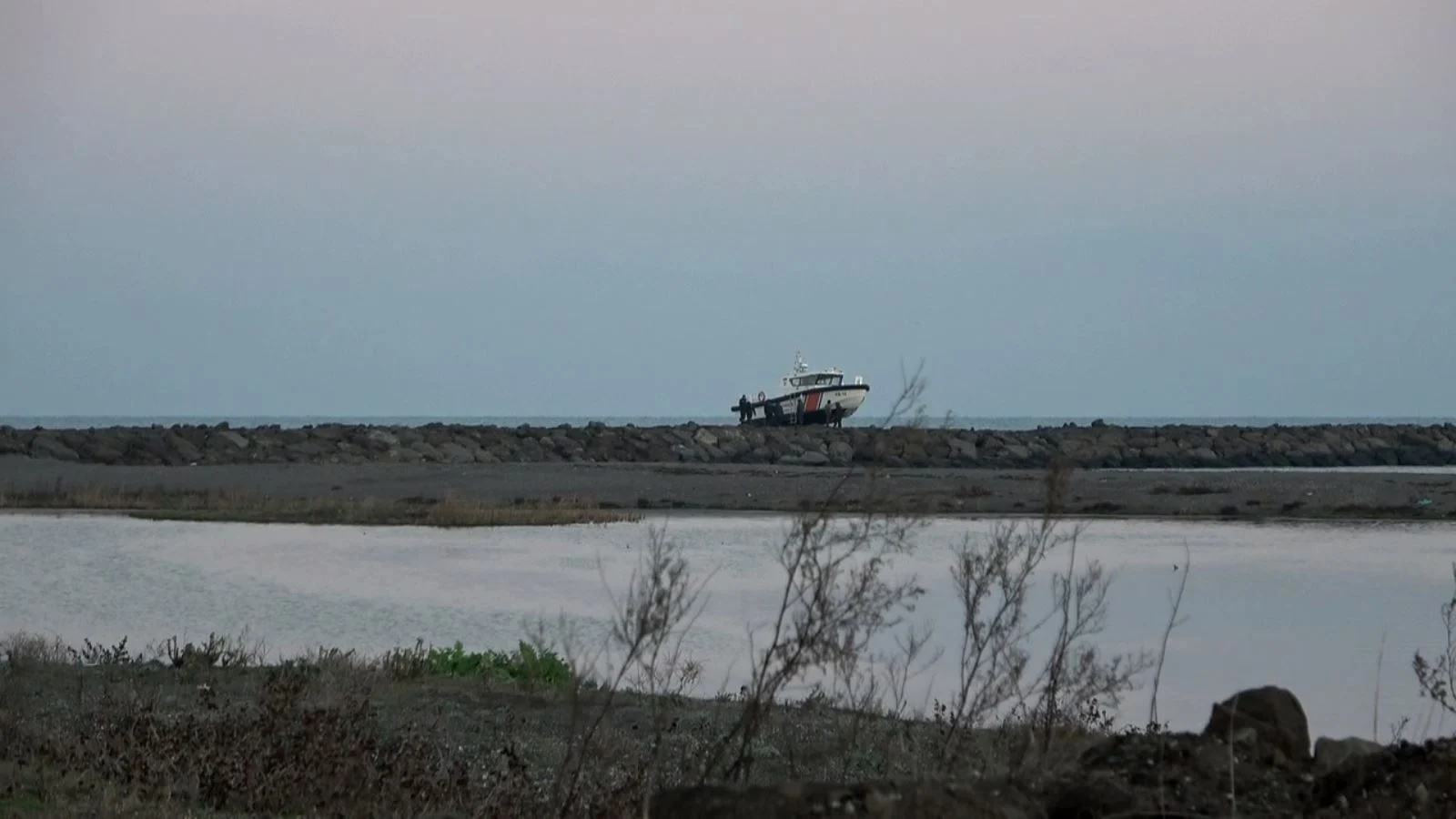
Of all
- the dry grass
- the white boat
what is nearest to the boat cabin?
the white boat

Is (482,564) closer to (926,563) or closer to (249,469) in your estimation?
(926,563)

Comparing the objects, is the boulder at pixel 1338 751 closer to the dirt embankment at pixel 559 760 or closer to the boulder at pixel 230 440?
the dirt embankment at pixel 559 760

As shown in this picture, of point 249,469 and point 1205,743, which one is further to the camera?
point 249,469

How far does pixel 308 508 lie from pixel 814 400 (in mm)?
45167

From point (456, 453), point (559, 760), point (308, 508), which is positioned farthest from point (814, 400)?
point (559, 760)

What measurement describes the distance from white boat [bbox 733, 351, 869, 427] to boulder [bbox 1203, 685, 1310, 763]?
70.5m

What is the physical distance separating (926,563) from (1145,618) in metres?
5.91

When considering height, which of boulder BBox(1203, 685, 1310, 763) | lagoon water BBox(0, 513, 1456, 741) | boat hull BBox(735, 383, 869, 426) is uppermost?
boat hull BBox(735, 383, 869, 426)

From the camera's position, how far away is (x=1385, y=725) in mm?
10438

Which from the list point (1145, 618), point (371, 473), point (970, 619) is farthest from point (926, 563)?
point (371, 473)

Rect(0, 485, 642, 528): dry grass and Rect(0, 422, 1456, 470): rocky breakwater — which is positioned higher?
Rect(0, 422, 1456, 470): rocky breakwater

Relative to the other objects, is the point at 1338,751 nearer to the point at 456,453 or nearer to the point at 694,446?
the point at 456,453

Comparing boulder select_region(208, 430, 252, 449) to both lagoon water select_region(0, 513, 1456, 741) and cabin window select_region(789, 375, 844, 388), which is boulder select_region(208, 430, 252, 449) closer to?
lagoon water select_region(0, 513, 1456, 741)

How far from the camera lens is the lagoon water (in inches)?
524
